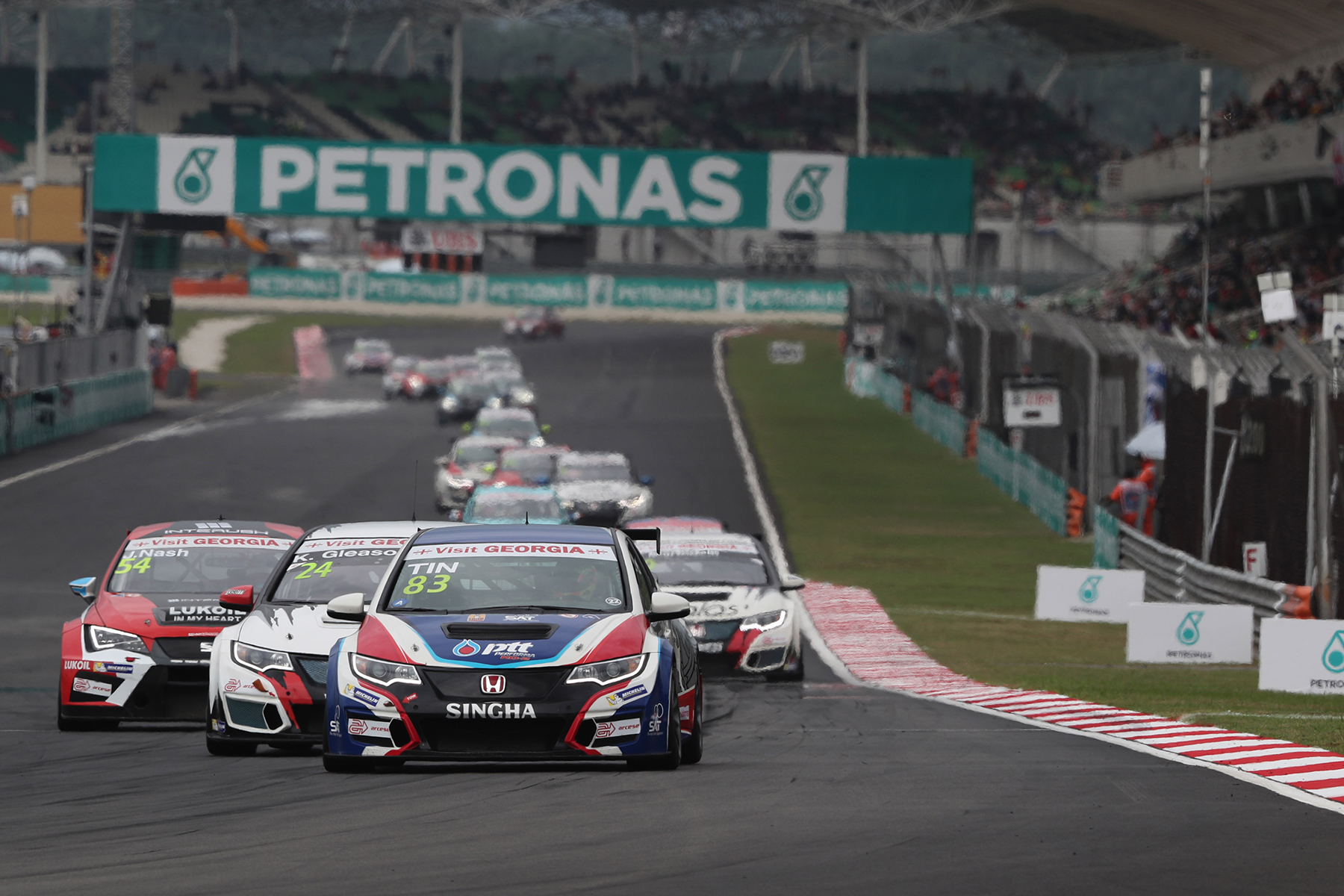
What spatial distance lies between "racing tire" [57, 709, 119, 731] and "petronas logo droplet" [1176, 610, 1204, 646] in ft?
33.0

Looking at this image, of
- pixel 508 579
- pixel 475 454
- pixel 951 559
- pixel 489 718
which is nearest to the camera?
pixel 489 718

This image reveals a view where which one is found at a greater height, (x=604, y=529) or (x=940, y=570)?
(x=604, y=529)

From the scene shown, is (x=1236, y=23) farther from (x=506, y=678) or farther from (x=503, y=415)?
(x=506, y=678)

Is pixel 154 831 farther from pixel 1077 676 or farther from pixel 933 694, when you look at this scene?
pixel 1077 676

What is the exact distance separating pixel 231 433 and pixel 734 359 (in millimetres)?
29543

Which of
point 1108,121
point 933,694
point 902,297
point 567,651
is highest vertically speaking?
point 1108,121

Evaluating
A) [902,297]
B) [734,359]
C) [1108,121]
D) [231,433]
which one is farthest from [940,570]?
[1108,121]

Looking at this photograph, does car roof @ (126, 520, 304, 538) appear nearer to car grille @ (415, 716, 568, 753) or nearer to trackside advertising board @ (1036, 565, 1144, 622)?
car grille @ (415, 716, 568, 753)

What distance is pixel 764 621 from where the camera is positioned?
16469mm

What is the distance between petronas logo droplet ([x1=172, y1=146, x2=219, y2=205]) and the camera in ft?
125

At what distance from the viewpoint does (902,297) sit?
183 ft

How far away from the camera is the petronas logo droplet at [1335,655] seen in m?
15.3

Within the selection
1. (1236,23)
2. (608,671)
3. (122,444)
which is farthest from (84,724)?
(1236,23)

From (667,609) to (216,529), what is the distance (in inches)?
222
